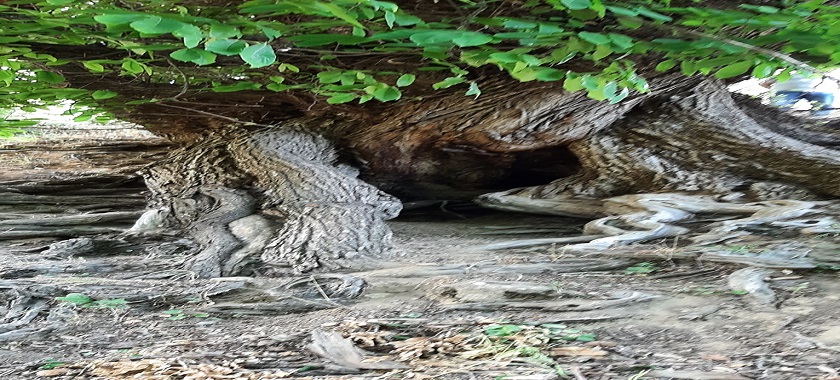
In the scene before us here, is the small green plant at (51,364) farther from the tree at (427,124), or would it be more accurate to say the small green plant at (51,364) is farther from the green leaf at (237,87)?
the green leaf at (237,87)

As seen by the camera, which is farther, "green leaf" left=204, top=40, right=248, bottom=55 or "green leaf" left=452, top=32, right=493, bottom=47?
"green leaf" left=452, top=32, right=493, bottom=47

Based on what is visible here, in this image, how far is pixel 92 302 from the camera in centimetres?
205

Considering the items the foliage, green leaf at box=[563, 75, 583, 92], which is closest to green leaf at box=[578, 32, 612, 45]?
the foliage

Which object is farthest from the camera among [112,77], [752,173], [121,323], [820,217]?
[752,173]

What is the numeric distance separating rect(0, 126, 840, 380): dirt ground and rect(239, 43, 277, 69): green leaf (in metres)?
0.71

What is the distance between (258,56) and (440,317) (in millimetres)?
970

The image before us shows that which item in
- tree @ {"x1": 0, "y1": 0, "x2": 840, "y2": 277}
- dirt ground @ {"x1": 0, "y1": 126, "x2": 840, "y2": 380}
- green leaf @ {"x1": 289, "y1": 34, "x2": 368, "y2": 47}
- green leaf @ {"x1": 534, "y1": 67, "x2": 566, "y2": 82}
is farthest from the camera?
tree @ {"x1": 0, "y1": 0, "x2": 840, "y2": 277}

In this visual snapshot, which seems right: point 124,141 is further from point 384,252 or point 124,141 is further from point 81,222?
point 384,252

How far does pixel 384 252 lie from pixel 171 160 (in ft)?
5.83

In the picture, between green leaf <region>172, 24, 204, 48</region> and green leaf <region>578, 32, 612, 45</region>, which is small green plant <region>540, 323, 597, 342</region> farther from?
green leaf <region>172, 24, 204, 48</region>

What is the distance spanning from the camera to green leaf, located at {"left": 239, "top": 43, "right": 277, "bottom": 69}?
1286 mm

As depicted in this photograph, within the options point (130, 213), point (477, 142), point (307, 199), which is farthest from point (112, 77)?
point (477, 142)

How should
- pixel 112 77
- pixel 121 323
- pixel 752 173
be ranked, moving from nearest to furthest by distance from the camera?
pixel 121 323 < pixel 112 77 < pixel 752 173

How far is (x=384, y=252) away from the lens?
276 cm
